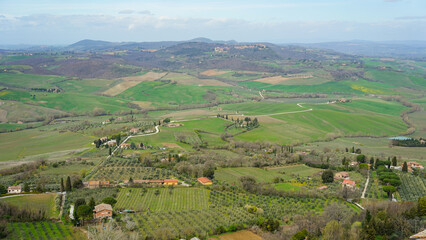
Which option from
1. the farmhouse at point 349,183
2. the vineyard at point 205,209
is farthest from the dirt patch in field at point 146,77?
the farmhouse at point 349,183

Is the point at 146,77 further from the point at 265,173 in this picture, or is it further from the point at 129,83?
the point at 265,173

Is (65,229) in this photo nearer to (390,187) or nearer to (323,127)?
(390,187)

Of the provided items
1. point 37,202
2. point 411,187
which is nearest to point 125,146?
point 37,202

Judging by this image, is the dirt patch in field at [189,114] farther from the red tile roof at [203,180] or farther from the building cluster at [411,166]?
the building cluster at [411,166]

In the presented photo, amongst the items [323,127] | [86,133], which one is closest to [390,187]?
[323,127]

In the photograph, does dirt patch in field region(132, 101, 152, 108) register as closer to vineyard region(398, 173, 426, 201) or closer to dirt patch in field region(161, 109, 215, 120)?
dirt patch in field region(161, 109, 215, 120)
